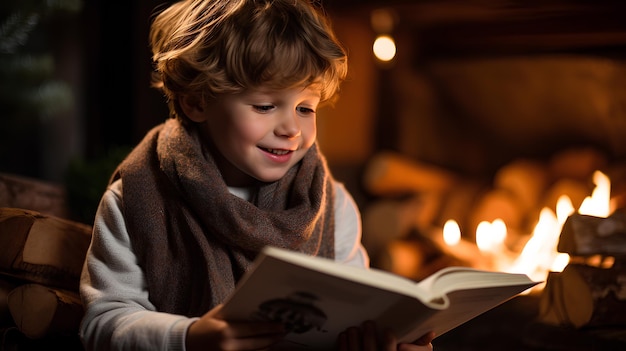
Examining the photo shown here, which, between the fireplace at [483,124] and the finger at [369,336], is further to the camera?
the fireplace at [483,124]

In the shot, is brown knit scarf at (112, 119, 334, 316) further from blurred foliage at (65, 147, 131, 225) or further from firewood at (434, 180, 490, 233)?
firewood at (434, 180, 490, 233)

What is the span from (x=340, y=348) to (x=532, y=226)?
1.16 m

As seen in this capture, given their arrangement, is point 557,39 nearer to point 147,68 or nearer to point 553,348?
point 553,348

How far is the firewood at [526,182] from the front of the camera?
6.22ft

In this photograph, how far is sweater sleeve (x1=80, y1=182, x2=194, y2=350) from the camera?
87 centimetres

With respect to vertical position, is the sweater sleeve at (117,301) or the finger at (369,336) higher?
the finger at (369,336)

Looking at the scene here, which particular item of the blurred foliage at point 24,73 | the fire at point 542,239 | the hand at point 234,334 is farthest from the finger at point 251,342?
the blurred foliage at point 24,73

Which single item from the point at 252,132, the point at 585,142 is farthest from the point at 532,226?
the point at 252,132

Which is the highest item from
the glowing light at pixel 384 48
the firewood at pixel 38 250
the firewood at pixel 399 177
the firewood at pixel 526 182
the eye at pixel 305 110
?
the glowing light at pixel 384 48

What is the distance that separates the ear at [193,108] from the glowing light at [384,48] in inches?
40.9

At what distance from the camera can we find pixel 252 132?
3.16ft

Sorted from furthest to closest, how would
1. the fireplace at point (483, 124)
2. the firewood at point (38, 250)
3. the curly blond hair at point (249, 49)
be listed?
the fireplace at point (483, 124)
the firewood at point (38, 250)
the curly blond hair at point (249, 49)

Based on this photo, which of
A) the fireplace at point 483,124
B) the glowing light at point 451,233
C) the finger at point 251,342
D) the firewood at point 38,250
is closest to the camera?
the finger at point 251,342

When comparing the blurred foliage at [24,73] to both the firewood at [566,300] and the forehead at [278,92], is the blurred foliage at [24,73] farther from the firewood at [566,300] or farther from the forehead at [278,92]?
the firewood at [566,300]
